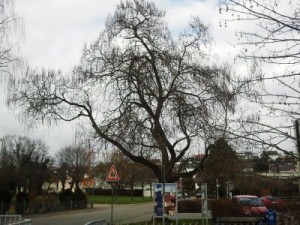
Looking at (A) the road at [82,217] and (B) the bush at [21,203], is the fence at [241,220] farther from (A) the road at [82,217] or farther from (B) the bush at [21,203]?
(B) the bush at [21,203]

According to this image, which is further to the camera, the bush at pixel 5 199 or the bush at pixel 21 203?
the bush at pixel 21 203

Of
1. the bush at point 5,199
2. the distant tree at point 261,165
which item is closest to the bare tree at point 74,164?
the bush at point 5,199

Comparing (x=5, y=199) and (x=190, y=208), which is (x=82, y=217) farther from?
(x=190, y=208)

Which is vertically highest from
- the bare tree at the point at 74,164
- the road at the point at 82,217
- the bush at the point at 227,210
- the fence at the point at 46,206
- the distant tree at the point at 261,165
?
the bare tree at the point at 74,164

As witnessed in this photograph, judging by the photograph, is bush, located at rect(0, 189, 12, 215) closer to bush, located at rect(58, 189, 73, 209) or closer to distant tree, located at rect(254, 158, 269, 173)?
bush, located at rect(58, 189, 73, 209)

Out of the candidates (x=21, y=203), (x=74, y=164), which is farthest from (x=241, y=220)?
(x=74, y=164)

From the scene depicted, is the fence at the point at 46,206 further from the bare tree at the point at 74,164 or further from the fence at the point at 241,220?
the fence at the point at 241,220

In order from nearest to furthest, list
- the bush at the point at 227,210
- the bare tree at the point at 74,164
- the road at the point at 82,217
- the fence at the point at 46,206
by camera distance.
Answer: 1. the bush at the point at 227,210
2. the road at the point at 82,217
3. the fence at the point at 46,206
4. the bare tree at the point at 74,164

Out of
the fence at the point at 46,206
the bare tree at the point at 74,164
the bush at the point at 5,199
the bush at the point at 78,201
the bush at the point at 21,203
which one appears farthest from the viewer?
the bare tree at the point at 74,164

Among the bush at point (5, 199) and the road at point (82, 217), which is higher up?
the bush at point (5, 199)

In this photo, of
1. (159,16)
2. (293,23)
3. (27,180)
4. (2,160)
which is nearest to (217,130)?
(293,23)

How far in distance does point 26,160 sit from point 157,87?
4208 centimetres

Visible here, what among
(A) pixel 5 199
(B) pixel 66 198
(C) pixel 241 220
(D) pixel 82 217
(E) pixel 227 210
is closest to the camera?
A: (C) pixel 241 220

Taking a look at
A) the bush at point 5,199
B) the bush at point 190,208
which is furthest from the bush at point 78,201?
the bush at point 190,208
